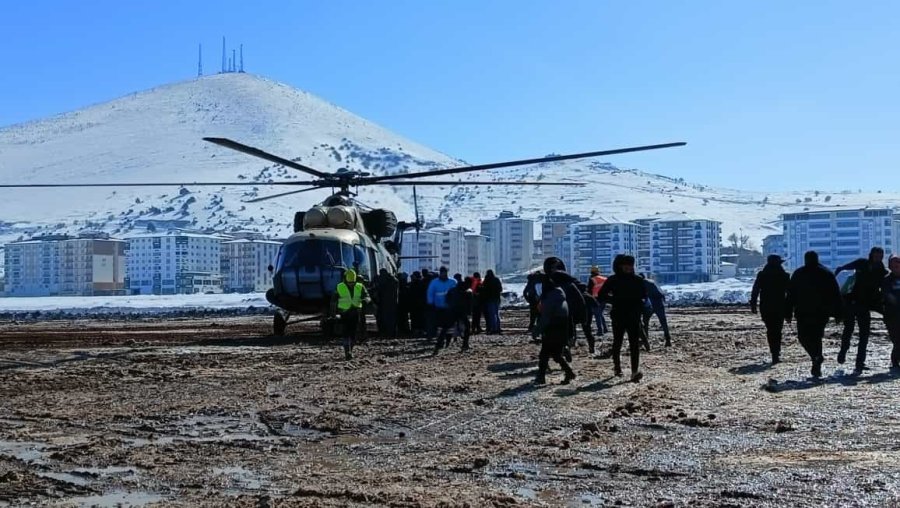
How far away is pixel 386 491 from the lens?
19.5 ft

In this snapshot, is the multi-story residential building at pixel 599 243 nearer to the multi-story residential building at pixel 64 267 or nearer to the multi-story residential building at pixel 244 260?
the multi-story residential building at pixel 244 260

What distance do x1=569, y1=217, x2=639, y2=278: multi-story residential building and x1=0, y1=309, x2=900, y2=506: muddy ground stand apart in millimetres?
125877

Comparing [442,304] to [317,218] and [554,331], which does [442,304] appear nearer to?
[317,218]

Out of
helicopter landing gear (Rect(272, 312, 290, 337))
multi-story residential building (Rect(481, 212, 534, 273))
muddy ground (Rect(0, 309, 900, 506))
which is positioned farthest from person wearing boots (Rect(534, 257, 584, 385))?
multi-story residential building (Rect(481, 212, 534, 273))

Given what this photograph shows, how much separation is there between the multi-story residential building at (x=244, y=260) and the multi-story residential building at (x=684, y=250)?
4948cm

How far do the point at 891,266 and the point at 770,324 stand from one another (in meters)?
1.77

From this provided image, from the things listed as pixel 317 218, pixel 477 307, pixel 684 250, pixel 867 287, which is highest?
pixel 684 250

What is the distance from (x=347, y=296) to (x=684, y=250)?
127257 mm

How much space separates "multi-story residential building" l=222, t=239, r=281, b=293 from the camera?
148 m

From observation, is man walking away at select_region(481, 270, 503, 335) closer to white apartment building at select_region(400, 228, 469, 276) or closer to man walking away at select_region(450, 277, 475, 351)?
man walking away at select_region(450, 277, 475, 351)

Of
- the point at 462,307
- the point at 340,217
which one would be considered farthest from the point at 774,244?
the point at 462,307

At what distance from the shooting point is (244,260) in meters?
150

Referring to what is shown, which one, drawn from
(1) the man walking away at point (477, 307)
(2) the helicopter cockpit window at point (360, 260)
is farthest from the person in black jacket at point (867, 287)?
(1) the man walking away at point (477, 307)

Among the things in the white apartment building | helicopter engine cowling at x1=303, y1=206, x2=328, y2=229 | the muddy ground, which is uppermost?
the white apartment building
